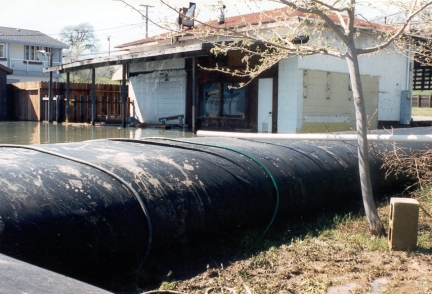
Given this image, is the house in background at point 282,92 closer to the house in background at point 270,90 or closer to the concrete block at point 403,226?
the house in background at point 270,90

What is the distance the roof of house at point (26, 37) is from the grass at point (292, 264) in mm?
40512

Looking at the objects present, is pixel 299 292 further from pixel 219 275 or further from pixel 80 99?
pixel 80 99

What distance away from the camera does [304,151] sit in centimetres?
588

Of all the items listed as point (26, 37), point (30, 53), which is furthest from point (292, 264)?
point (26, 37)

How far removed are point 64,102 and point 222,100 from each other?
30.6 ft

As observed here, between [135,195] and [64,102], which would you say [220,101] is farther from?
[135,195]

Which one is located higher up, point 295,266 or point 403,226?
point 403,226

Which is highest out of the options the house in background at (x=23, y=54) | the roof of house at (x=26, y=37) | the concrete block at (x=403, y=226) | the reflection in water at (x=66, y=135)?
the roof of house at (x=26, y=37)

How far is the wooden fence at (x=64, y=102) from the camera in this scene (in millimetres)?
23578

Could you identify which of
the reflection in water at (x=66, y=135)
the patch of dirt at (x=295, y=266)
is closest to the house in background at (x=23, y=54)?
the reflection in water at (x=66, y=135)

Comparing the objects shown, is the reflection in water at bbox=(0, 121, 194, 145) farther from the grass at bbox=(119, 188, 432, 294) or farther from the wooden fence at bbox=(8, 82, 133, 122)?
the grass at bbox=(119, 188, 432, 294)

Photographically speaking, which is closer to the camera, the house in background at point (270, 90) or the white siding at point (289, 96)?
the white siding at point (289, 96)

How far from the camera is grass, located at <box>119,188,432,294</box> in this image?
137 inches

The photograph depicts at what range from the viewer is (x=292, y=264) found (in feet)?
12.8
